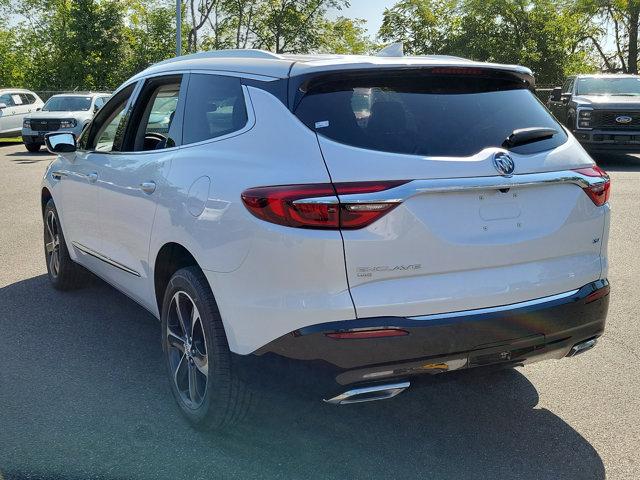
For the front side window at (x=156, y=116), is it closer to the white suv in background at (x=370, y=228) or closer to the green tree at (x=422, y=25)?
the white suv in background at (x=370, y=228)

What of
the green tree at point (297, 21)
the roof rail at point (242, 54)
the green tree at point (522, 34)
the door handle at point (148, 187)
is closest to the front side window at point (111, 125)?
the roof rail at point (242, 54)

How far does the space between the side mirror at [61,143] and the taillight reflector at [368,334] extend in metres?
3.31

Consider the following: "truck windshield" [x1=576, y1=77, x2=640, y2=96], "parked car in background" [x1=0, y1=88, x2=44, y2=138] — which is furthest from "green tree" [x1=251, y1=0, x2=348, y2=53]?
"truck windshield" [x1=576, y1=77, x2=640, y2=96]

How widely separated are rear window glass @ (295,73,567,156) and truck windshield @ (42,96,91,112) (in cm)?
1973

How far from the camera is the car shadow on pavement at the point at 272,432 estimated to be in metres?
3.26

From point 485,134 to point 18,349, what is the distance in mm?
3280

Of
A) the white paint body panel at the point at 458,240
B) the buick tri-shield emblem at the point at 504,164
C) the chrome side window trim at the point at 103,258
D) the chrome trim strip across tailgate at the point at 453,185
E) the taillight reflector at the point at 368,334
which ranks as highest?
the buick tri-shield emblem at the point at 504,164

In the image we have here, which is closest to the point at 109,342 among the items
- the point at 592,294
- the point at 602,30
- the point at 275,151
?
the point at 275,151

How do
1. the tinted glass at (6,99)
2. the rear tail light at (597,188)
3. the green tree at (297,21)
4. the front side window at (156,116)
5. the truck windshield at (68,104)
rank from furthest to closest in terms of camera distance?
1. the green tree at (297,21)
2. the tinted glass at (6,99)
3. the truck windshield at (68,104)
4. the front side window at (156,116)
5. the rear tail light at (597,188)

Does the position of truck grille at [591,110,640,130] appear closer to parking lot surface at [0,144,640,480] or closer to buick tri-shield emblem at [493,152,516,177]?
parking lot surface at [0,144,640,480]

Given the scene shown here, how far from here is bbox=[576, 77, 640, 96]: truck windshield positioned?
16844 millimetres

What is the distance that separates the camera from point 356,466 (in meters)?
3.32

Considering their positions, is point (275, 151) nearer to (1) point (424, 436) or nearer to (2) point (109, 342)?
(1) point (424, 436)

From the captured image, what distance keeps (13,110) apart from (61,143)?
20342 millimetres
